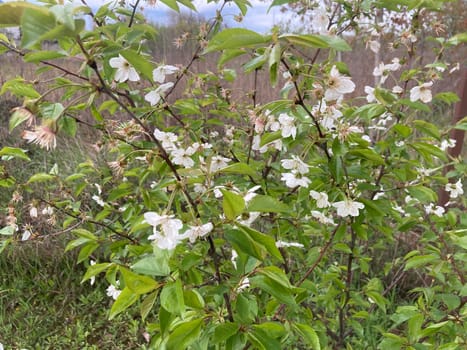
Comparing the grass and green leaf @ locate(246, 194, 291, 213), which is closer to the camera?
green leaf @ locate(246, 194, 291, 213)

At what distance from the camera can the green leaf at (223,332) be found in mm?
714

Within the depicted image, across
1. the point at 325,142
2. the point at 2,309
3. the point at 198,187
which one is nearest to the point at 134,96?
the point at 198,187

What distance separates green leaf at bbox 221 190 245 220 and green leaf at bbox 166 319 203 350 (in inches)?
7.5

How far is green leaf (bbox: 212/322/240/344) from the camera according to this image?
28.1 inches

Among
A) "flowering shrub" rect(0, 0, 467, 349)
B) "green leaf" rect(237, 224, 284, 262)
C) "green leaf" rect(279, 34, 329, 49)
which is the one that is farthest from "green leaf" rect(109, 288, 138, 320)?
"green leaf" rect(279, 34, 329, 49)

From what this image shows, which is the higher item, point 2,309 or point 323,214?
point 323,214

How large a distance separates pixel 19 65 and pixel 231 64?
2.87 metres

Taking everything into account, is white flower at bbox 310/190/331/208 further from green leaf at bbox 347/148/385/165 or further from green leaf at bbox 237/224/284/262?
green leaf at bbox 237/224/284/262

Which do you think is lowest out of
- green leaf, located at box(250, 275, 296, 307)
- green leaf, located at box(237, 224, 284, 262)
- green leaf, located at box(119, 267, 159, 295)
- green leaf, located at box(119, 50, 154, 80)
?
green leaf, located at box(250, 275, 296, 307)

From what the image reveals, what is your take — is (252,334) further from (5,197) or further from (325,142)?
(5,197)

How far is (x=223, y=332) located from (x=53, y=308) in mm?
1982

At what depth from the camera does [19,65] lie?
452 cm

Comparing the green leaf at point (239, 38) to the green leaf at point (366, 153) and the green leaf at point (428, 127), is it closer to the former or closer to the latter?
the green leaf at point (366, 153)

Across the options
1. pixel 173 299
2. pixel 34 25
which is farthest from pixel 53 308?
pixel 34 25
